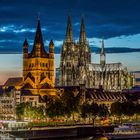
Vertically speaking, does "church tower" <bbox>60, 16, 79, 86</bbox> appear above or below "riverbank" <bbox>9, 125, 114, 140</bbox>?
above

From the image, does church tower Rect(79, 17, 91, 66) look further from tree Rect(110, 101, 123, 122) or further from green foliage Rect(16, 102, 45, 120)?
green foliage Rect(16, 102, 45, 120)

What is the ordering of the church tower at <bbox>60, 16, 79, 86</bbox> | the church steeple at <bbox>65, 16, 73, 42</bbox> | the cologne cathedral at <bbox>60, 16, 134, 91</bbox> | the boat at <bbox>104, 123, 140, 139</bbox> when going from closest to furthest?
the boat at <bbox>104, 123, 140, 139</bbox> < the church steeple at <bbox>65, 16, 73, 42</bbox> < the church tower at <bbox>60, 16, 79, 86</bbox> < the cologne cathedral at <bbox>60, 16, 134, 91</bbox>

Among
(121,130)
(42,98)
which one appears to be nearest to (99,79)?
(42,98)

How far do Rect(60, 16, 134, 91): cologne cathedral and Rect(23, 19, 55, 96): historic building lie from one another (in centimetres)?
2847

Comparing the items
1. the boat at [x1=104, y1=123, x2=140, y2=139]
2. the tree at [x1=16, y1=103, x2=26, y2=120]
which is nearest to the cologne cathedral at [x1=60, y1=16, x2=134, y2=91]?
the tree at [x1=16, y1=103, x2=26, y2=120]

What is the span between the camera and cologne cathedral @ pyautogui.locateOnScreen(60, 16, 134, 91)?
168m

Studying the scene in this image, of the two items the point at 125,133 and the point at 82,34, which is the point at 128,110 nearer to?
the point at 125,133

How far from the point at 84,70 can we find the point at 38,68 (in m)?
38.2

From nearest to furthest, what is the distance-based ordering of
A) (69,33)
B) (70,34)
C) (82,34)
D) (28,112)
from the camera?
(28,112), (69,33), (70,34), (82,34)

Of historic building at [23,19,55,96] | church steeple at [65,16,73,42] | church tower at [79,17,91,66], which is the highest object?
church steeple at [65,16,73,42]

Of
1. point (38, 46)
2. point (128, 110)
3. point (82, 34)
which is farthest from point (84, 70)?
point (128, 110)

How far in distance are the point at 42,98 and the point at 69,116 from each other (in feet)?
59.7

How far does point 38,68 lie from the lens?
134 m

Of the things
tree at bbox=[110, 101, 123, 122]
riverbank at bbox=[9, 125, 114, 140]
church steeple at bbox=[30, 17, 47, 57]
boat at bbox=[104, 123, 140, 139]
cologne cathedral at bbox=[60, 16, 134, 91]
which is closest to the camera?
boat at bbox=[104, 123, 140, 139]
